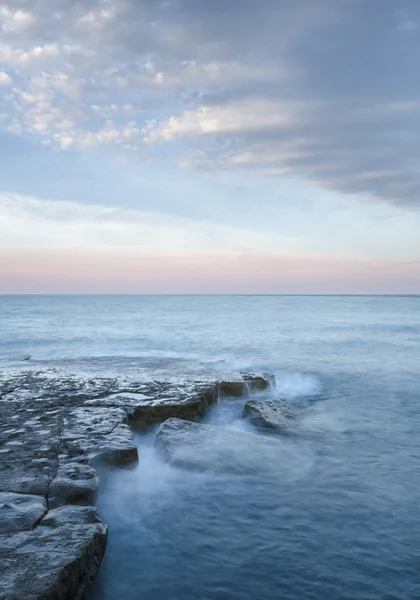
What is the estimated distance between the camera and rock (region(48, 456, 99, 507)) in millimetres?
5316

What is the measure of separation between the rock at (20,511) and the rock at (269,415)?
5.28 metres

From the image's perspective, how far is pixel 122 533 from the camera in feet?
18.6

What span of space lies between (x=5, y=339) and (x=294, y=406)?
2429 centimetres

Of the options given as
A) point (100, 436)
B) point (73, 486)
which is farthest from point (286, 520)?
point (100, 436)

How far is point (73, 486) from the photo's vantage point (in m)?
5.48

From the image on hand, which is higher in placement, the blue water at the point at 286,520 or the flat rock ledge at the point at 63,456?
the flat rock ledge at the point at 63,456

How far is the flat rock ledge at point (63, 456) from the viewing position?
399 centimetres

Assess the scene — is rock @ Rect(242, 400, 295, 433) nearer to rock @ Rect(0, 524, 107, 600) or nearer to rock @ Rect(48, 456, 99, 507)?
rock @ Rect(48, 456, 99, 507)

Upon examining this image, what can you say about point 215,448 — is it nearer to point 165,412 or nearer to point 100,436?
point 165,412

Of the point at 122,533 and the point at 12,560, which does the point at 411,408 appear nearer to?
the point at 122,533

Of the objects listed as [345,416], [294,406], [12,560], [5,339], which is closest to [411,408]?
[345,416]

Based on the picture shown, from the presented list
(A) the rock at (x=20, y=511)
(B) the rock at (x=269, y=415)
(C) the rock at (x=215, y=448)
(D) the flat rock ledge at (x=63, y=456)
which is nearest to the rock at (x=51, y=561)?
(D) the flat rock ledge at (x=63, y=456)

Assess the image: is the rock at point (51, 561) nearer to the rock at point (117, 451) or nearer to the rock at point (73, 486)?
the rock at point (73, 486)

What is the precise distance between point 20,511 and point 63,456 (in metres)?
1.58
